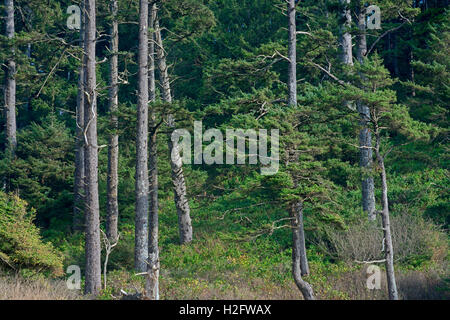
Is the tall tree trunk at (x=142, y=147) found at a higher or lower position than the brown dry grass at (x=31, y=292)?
higher

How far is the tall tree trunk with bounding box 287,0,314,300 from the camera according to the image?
1199 centimetres

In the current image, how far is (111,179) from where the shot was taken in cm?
1938

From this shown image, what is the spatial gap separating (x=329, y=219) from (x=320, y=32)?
24.2 ft

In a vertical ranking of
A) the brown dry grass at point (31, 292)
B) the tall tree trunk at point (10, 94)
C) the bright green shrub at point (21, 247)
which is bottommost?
the brown dry grass at point (31, 292)

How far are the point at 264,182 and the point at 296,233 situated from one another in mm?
1544

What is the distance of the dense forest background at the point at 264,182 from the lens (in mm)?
12305

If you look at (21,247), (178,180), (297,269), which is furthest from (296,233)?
(178,180)

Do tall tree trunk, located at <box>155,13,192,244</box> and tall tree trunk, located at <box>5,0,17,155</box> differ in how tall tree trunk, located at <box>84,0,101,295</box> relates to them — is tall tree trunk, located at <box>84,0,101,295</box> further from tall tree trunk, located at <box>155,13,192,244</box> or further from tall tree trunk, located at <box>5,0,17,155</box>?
tall tree trunk, located at <box>5,0,17,155</box>

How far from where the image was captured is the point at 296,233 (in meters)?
12.3

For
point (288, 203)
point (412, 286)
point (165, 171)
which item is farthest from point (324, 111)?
point (165, 171)

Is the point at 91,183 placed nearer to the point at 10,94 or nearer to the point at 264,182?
the point at 264,182

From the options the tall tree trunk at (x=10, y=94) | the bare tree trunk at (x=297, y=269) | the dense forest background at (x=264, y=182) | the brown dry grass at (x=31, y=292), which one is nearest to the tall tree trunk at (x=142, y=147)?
the dense forest background at (x=264, y=182)

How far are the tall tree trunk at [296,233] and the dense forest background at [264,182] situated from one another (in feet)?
1.18

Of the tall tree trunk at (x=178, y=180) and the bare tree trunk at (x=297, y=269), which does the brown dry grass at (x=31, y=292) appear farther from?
the tall tree trunk at (x=178, y=180)
